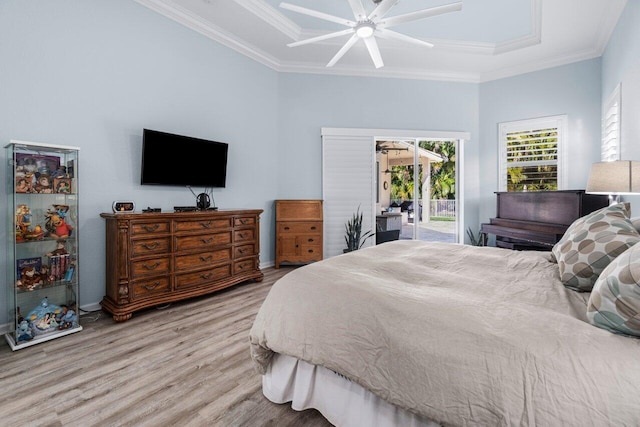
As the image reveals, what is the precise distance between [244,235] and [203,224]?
0.55m

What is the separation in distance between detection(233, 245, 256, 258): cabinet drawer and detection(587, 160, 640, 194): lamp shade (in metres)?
3.21

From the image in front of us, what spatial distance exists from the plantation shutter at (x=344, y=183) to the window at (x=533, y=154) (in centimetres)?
211

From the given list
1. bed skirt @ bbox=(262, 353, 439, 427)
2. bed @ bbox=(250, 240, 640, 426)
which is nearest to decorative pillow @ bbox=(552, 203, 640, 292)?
bed @ bbox=(250, 240, 640, 426)

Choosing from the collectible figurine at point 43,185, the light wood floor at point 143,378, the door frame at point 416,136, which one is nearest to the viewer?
the light wood floor at point 143,378

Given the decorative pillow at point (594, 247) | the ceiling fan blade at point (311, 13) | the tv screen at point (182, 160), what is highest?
the ceiling fan blade at point (311, 13)

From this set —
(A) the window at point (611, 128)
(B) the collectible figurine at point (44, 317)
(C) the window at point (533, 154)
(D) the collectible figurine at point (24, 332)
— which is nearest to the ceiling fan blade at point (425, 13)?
(A) the window at point (611, 128)

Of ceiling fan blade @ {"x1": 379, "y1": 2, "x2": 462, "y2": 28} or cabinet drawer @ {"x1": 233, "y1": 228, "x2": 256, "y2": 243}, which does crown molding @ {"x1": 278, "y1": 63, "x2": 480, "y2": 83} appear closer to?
ceiling fan blade @ {"x1": 379, "y1": 2, "x2": 462, "y2": 28}

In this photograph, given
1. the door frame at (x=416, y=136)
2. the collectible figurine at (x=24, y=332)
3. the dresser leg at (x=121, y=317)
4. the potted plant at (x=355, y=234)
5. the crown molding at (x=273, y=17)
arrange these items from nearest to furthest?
the collectible figurine at (x=24, y=332), the dresser leg at (x=121, y=317), the crown molding at (x=273, y=17), the potted plant at (x=355, y=234), the door frame at (x=416, y=136)

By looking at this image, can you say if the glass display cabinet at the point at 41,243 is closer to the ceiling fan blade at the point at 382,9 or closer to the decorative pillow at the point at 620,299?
the ceiling fan blade at the point at 382,9

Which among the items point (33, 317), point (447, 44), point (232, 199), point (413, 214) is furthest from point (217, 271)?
point (447, 44)

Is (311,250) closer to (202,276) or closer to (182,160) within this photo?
(202,276)

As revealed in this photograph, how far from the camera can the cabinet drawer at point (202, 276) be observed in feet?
9.57

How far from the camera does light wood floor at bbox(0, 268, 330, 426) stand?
1.45 meters

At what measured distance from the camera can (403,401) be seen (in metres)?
1.00
